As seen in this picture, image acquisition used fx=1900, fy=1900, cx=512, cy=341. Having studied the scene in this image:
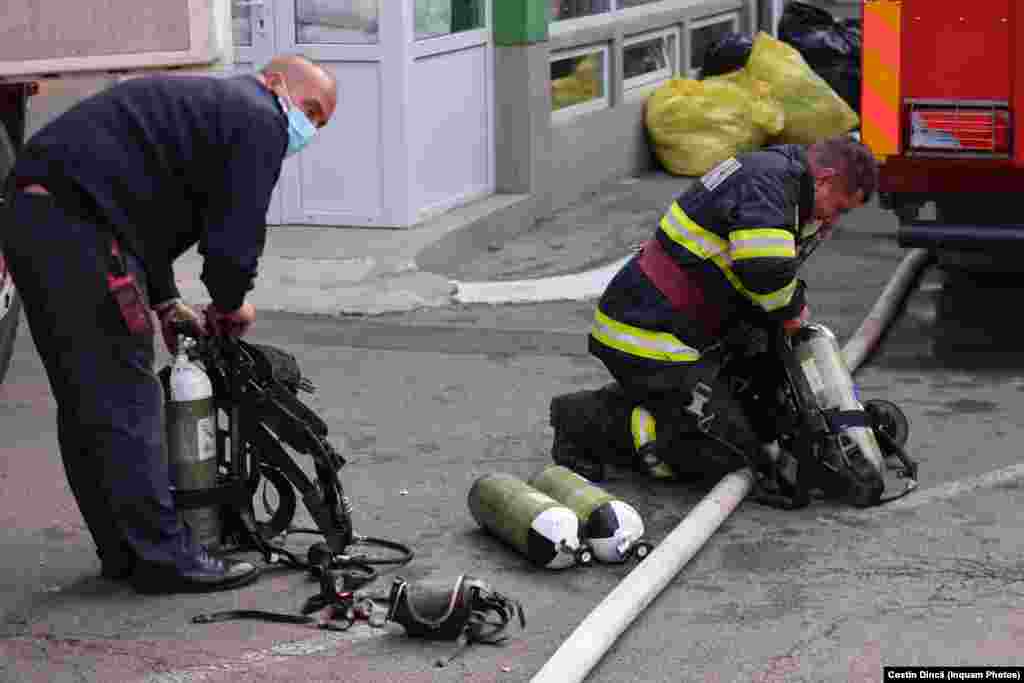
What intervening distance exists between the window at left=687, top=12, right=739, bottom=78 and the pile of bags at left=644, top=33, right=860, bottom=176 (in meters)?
1.06

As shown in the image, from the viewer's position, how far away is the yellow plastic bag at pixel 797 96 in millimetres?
13469

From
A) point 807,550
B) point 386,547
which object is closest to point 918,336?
point 807,550

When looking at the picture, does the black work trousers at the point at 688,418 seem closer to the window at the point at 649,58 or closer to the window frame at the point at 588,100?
the window frame at the point at 588,100

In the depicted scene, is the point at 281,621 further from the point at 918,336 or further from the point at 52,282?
the point at 918,336

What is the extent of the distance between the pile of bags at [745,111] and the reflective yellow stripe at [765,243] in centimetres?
676

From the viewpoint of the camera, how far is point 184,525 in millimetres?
5523

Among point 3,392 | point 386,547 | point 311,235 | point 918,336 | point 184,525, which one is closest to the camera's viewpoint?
point 184,525

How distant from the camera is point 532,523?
5672 mm

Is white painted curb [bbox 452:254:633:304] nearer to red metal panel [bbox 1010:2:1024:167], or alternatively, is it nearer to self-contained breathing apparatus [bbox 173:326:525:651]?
red metal panel [bbox 1010:2:1024:167]

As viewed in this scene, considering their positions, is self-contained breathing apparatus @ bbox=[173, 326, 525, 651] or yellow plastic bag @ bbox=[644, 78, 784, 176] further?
yellow plastic bag @ bbox=[644, 78, 784, 176]

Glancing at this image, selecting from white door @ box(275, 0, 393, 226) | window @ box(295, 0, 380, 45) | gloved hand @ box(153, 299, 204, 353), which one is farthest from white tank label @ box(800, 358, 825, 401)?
window @ box(295, 0, 380, 45)

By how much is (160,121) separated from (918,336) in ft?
15.6

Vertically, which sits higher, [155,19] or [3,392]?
[155,19]

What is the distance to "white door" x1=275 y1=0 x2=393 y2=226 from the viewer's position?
1039 centimetres
